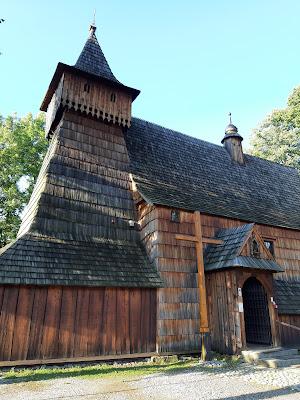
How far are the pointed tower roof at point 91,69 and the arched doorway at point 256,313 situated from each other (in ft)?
35.1

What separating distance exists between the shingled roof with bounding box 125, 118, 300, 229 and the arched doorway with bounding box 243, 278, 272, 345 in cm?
310

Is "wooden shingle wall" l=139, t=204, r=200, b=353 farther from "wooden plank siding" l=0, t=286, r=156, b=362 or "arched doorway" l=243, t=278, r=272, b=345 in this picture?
"arched doorway" l=243, t=278, r=272, b=345

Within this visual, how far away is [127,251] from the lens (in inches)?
495

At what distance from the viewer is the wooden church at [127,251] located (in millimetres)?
10094

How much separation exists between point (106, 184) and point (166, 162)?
3.97 m

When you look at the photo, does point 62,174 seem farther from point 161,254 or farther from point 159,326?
point 159,326

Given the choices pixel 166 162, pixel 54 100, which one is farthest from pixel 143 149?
pixel 54 100

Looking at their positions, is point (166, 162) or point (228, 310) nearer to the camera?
point (228, 310)

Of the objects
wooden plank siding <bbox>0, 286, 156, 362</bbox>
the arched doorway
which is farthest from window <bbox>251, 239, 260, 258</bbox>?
wooden plank siding <bbox>0, 286, 156, 362</bbox>

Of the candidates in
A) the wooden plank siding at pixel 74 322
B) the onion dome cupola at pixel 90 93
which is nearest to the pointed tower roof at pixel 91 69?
the onion dome cupola at pixel 90 93

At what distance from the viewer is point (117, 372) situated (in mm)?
9328

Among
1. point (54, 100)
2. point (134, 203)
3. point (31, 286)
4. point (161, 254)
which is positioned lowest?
point (31, 286)

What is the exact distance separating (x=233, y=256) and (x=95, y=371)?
595cm

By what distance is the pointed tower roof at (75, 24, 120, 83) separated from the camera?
1570 centimetres
